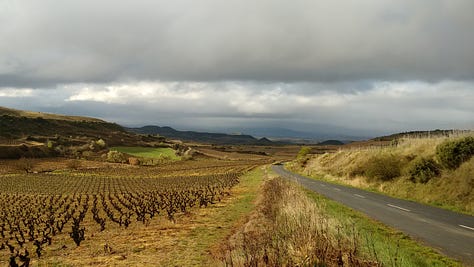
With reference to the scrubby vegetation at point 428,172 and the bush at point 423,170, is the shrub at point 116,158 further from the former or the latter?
the bush at point 423,170

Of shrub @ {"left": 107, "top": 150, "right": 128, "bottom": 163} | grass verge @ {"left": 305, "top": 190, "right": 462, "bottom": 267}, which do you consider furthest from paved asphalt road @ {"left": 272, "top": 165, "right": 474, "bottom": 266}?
shrub @ {"left": 107, "top": 150, "right": 128, "bottom": 163}

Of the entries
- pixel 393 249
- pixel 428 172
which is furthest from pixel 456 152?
pixel 393 249

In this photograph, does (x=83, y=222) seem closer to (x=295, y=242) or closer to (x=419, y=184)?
(x=295, y=242)

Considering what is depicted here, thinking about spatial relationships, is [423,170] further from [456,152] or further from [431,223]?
[431,223]

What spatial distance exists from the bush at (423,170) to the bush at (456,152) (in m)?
0.81

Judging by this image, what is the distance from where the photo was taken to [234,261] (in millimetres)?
9203

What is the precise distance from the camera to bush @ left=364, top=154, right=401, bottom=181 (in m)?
33.3

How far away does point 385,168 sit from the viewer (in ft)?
112

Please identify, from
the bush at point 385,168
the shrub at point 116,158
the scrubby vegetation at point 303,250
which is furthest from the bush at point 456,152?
the shrub at point 116,158

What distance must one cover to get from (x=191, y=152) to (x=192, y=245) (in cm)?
14248

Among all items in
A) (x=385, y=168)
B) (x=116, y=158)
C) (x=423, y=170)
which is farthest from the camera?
(x=116, y=158)

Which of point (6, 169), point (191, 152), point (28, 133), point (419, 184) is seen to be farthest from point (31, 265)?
point (28, 133)

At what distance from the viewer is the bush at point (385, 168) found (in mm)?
33344

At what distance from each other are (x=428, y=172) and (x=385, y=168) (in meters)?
6.68
